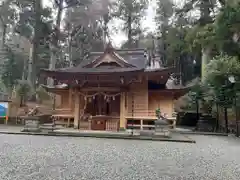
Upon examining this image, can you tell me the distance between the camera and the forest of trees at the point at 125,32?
12888 millimetres

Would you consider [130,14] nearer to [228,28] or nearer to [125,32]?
[125,32]

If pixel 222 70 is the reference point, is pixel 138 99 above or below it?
below

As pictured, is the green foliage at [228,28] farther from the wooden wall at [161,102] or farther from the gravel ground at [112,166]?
the gravel ground at [112,166]

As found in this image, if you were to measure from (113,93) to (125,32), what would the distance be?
65.9 ft

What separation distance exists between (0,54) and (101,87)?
705 inches

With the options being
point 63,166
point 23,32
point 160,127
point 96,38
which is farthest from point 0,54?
point 63,166

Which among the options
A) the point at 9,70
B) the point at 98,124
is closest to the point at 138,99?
the point at 98,124

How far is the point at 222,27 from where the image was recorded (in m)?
12.2

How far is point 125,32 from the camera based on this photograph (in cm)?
3161

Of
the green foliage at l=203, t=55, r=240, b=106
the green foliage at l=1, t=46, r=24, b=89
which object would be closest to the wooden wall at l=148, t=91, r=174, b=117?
the green foliage at l=203, t=55, r=240, b=106

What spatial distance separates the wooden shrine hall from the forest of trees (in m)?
2.98

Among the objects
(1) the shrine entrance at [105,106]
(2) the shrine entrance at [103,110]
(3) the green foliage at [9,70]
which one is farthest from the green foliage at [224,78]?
(3) the green foliage at [9,70]

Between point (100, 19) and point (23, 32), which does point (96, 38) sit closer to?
point (100, 19)

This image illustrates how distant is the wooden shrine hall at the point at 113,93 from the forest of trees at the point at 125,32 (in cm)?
298
